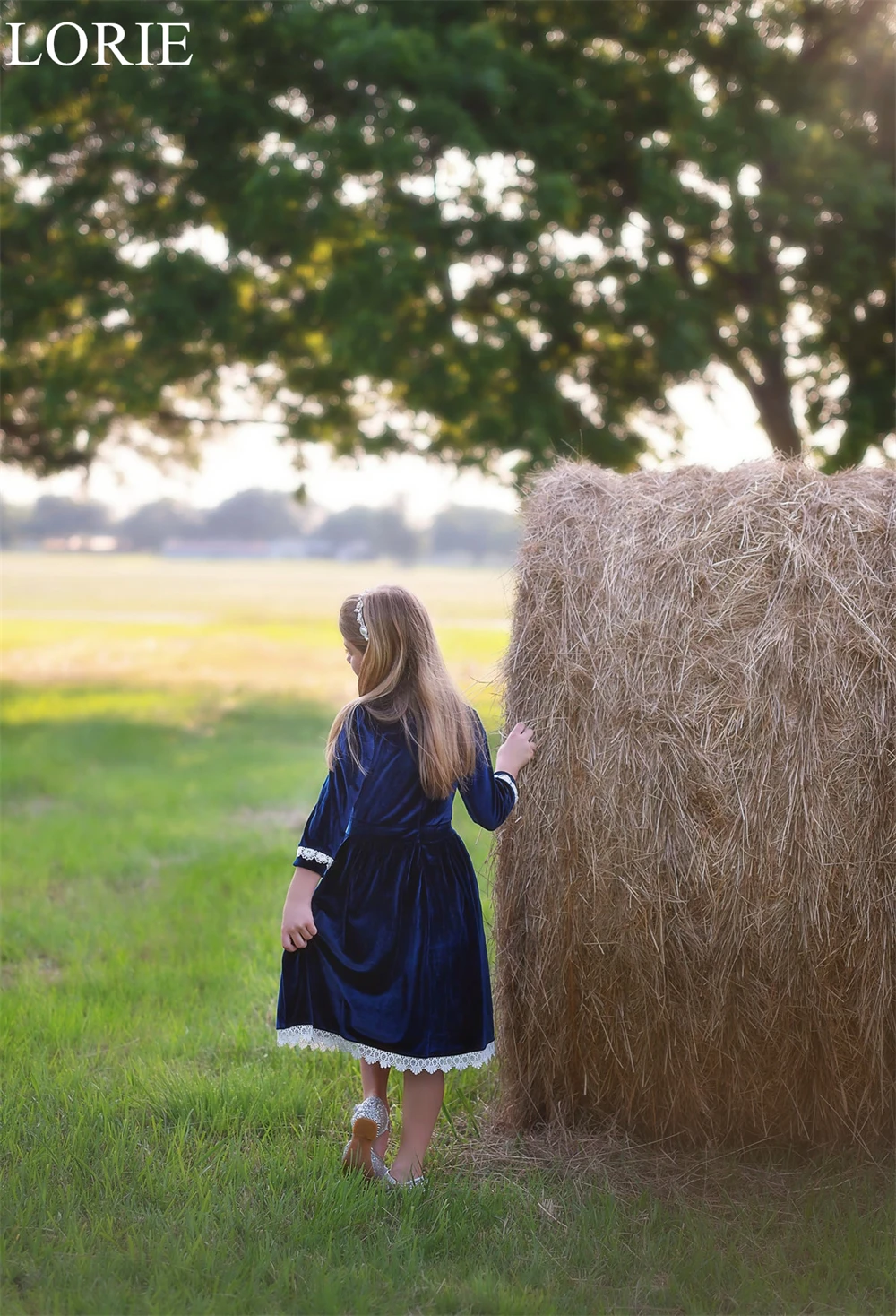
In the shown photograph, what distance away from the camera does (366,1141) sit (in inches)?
142

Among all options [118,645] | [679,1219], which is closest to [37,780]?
[679,1219]

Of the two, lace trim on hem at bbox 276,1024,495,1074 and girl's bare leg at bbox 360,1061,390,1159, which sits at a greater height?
lace trim on hem at bbox 276,1024,495,1074

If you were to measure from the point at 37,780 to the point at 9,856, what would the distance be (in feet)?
8.86

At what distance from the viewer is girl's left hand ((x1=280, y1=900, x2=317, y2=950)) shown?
362 centimetres

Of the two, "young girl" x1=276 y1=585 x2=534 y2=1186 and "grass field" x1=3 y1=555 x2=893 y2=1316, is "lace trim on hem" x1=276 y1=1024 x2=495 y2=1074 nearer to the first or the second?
"young girl" x1=276 y1=585 x2=534 y2=1186

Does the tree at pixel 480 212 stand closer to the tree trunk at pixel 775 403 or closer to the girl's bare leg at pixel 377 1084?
the tree trunk at pixel 775 403

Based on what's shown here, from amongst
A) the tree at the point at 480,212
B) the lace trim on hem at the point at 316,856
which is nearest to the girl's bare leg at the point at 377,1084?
the lace trim on hem at the point at 316,856

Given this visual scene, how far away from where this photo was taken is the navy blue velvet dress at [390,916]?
367 cm

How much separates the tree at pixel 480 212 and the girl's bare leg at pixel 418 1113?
26.0 ft

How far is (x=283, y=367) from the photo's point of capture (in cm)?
1364

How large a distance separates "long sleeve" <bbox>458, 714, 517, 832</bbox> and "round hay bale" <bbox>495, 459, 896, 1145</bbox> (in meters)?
0.15

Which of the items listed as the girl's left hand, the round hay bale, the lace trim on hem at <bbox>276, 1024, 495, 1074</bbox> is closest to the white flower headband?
the round hay bale

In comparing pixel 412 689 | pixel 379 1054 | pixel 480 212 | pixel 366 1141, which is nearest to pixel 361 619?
pixel 412 689

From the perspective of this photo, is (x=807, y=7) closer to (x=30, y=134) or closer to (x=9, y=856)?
(x=30, y=134)
